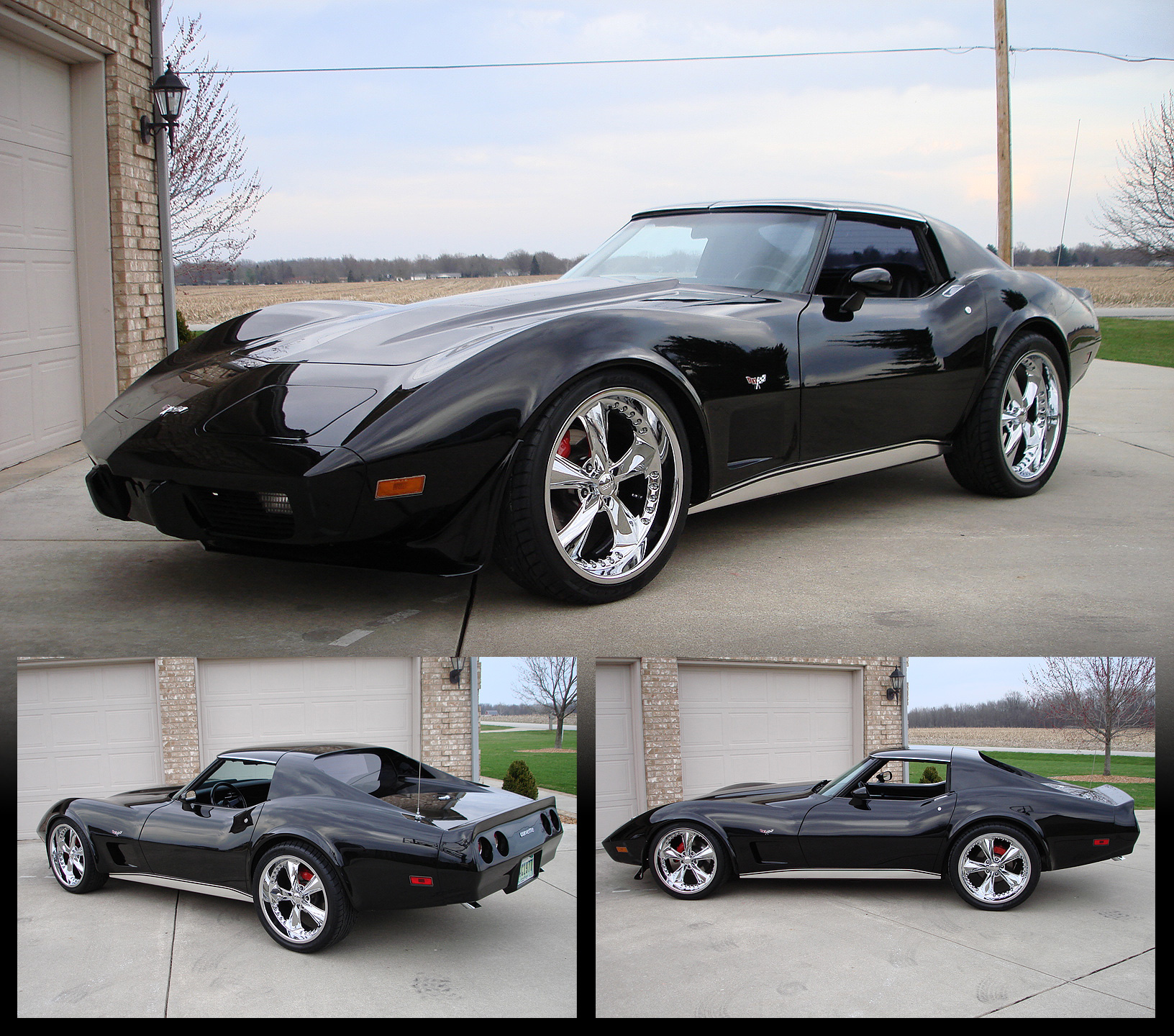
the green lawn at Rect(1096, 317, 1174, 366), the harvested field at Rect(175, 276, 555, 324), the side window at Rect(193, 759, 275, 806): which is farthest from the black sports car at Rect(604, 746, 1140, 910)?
the harvested field at Rect(175, 276, 555, 324)

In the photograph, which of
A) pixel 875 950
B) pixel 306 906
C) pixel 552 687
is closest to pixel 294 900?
pixel 306 906

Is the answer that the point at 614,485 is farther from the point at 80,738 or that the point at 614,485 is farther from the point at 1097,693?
the point at 80,738

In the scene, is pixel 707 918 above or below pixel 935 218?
below

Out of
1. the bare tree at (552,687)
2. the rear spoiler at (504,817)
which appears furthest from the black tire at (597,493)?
the rear spoiler at (504,817)

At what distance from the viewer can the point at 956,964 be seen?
8.21 feet

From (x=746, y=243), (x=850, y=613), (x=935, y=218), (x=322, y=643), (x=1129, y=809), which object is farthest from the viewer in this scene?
(x=935, y=218)

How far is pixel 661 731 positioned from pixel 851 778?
1.54 ft

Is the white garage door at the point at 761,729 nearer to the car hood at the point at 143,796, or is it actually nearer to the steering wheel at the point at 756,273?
the car hood at the point at 143,796

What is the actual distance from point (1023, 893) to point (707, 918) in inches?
29.0

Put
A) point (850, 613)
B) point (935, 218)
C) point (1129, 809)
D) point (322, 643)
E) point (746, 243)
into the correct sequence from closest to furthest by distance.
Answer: point (1129, 809) < point (322, 643) < point (850, 613) < point (746, 243) < point (935, 218)

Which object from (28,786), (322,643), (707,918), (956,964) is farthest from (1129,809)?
(28,786)

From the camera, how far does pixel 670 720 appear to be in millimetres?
2670

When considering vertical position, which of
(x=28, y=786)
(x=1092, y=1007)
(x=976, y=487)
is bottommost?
(x=1092, y=1007)

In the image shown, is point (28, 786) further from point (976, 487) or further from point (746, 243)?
point (976, 487)
